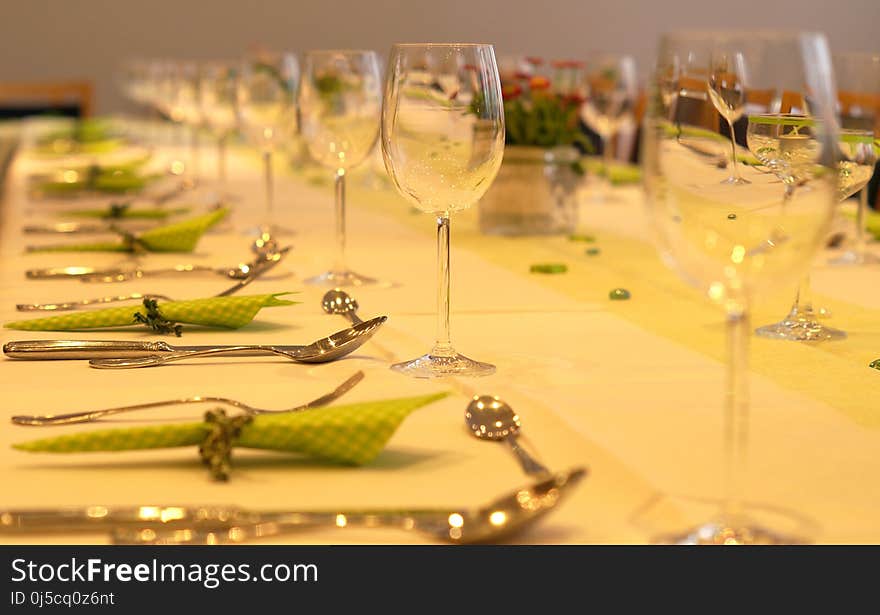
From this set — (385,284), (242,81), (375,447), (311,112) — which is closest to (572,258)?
(385,284)

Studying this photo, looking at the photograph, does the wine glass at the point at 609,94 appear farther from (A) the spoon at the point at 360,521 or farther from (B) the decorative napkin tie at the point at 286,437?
(A) the spoon at the point at 360,521

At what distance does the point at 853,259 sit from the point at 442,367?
38.9 inches

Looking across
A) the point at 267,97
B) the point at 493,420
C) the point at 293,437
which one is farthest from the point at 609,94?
the point at 293,437

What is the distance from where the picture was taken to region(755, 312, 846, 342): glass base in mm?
1335

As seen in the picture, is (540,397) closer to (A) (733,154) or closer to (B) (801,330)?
(A) (733,154)

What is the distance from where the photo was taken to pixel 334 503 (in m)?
0.79

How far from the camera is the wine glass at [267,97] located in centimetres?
212

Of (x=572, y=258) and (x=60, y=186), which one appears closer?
(x=572, y=258)

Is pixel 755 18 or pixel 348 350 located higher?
pixel 755 18

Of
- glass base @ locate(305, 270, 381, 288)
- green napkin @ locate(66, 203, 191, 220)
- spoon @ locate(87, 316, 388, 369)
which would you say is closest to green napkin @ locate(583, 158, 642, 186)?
green napkin @ locate(66, 203, 191, 220)

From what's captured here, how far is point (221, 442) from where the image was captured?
33.4 inches

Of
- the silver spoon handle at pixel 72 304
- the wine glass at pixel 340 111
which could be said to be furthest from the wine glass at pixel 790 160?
the silver spoon handle at pixel 72 304
